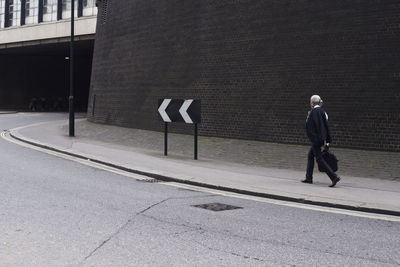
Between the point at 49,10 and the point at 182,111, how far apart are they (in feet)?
117

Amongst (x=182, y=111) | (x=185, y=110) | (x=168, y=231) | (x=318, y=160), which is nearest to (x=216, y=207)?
(x=168, y=231)

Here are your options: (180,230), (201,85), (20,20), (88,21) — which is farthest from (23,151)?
(20,20)

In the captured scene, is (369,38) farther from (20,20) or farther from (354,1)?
(20,20)

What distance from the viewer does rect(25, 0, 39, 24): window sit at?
158 feet

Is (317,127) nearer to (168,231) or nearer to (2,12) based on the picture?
(168,231)

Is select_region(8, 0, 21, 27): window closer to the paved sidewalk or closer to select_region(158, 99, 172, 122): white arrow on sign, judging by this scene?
the paved sidewalk

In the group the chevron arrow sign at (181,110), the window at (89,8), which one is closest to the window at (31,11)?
the window at (89,8)

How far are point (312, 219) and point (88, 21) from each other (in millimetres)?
33479

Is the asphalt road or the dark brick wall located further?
the dark brick wall

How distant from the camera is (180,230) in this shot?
668 centimetres

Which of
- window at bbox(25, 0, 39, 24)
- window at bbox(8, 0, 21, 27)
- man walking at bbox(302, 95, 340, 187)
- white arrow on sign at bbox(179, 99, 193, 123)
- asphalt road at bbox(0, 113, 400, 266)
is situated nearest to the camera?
asphalt road at bbox(0, 113, 400, 266)

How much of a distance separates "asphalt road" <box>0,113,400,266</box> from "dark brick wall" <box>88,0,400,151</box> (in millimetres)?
7102

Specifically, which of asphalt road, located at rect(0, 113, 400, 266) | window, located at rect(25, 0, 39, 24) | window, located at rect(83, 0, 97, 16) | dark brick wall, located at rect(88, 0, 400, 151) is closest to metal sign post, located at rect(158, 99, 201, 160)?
dark brick wall, located at rect(88, 0, 400, 151)

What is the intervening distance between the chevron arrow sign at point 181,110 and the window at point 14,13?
3794cm
